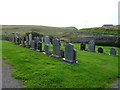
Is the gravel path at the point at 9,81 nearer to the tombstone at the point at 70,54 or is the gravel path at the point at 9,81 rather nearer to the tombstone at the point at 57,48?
the tombstone at the point at 70,54

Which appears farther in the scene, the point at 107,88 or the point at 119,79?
the point at 119,79

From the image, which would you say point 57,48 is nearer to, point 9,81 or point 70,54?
point 70,54

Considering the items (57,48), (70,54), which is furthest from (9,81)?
(57,48)

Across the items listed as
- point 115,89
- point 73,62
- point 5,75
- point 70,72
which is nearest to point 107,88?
point 115,89

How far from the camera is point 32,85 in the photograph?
5852 mm

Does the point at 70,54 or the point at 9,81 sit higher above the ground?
the point at 70,54

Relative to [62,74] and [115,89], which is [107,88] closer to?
[115,89]

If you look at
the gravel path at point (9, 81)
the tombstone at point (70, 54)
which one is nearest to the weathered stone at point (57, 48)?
the tombstone at point (70, 54)

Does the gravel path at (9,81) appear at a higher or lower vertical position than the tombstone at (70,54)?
lower

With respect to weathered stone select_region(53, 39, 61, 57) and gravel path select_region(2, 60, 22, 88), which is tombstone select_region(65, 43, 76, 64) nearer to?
weathered stone select_region(53, 39, 61, 57)

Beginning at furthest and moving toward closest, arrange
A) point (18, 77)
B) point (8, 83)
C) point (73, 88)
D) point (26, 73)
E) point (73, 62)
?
point (73, 62), point (26, 73), point (18, 77), point (8, 83), point (73, 88)

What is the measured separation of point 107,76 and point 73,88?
2442 millimetres

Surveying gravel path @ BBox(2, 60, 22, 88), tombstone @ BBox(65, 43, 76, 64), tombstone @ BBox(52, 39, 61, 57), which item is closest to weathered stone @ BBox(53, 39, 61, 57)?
tombstone @ BBox(52, 39, 61, 57)

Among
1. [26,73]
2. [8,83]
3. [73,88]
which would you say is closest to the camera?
[73,88]
